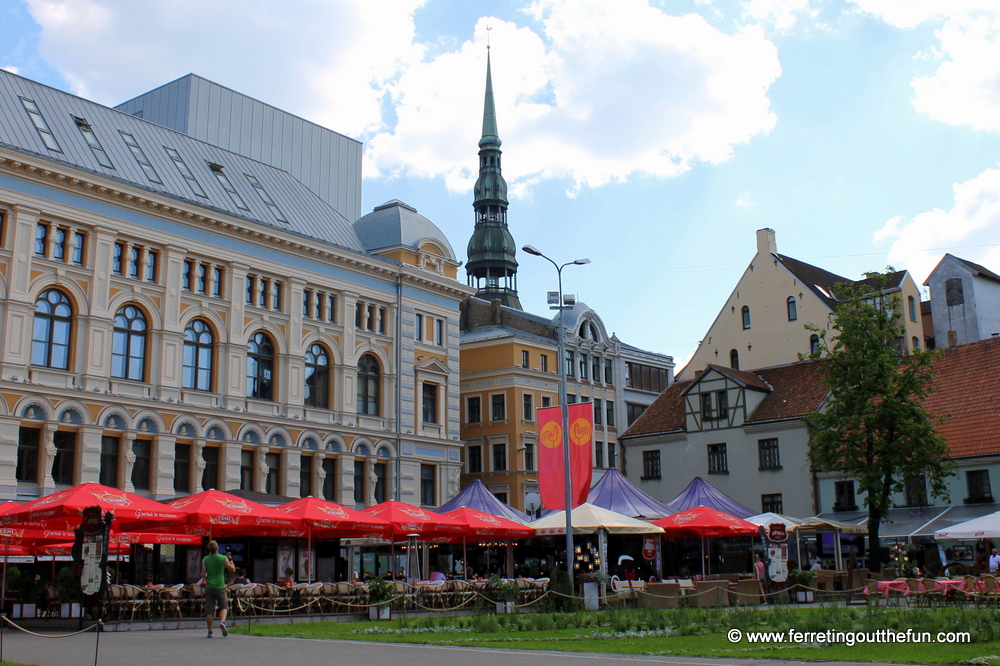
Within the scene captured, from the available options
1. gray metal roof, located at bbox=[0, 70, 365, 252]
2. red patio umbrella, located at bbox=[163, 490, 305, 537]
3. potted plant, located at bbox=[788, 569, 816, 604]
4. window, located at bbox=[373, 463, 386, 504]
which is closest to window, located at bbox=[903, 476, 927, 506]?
potted plant, located at bbox=[788, 569, 816, 604]

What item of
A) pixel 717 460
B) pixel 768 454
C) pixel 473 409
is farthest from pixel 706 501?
pixel 473 409

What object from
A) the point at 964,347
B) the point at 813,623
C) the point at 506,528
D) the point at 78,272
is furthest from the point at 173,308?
the point at 964,347

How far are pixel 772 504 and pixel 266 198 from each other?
2694 centimetres

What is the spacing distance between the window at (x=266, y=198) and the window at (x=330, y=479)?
36.2 ft

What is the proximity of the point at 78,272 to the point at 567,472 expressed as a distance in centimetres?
1979

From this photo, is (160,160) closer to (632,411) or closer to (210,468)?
(210,468)

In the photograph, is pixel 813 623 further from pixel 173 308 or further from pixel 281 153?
pixel 281 153

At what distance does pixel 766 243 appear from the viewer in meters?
59.2

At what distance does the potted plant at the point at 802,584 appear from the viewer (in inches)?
1223

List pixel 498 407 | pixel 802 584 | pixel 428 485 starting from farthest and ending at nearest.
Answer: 1. pixel 498 407
2. pixel 428 485
3. pixel 802 584

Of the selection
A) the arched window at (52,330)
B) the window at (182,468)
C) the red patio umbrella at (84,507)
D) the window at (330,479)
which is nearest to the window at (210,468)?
the window at (182,468)

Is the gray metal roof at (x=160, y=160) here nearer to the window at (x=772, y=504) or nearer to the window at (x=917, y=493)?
the window at (x=772, y=504)

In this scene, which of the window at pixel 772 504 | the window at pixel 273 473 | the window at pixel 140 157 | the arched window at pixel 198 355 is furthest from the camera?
the window at pixel 772 504

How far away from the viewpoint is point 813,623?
19.2m
